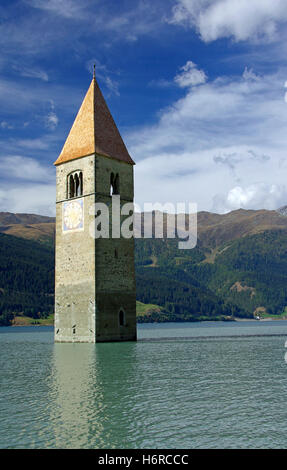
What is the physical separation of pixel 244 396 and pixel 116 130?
3947 cm

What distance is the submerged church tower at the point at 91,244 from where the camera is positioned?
161ft

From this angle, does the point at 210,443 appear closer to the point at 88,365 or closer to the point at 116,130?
the point at 88,365

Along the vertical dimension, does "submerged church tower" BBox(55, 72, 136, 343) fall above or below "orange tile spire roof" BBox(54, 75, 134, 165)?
below

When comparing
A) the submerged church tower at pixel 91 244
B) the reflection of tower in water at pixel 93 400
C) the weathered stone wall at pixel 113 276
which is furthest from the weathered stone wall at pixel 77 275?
the reflection of tower in water at pixel 93 400

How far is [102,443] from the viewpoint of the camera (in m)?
14.3

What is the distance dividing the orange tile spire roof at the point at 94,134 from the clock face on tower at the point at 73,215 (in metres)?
4.51

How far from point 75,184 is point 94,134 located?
524cm

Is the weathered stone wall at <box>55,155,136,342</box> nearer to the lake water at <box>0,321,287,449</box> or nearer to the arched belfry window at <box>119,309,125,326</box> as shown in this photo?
the arched belfry window at <box>119,309,125,326</box>

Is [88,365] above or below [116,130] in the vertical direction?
below

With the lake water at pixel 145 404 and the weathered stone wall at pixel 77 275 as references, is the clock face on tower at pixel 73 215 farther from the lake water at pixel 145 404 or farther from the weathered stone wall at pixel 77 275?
the lake water at pixel 145 404

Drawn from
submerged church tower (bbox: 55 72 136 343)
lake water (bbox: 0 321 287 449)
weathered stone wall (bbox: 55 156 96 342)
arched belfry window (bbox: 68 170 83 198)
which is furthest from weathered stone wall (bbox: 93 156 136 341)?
lake water (bbox: 0 321 287 449)

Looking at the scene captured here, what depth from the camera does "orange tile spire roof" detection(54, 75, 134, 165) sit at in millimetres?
51719

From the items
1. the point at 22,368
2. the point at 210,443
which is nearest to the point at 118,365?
the point at 22,368
